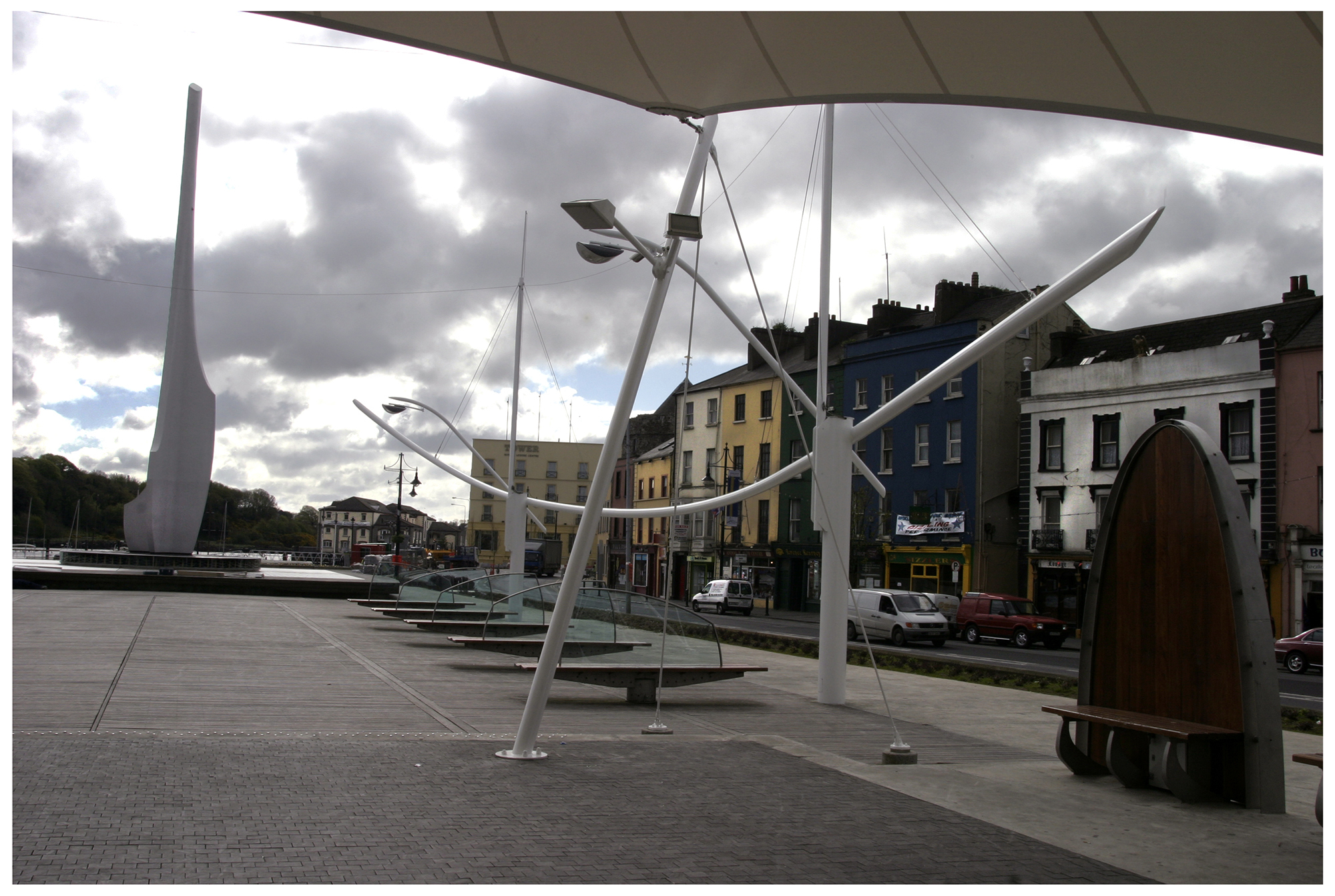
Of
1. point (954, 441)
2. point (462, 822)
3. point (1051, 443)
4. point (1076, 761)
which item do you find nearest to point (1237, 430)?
point (1051, 443)

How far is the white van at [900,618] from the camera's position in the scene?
32156 millimetres

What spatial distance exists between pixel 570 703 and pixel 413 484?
4788 centimetres

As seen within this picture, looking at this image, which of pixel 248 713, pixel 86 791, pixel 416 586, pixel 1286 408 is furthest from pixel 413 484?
pixel 86 791

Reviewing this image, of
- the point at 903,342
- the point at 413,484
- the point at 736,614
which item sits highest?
the point at 903,342

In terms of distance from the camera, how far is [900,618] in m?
32.5

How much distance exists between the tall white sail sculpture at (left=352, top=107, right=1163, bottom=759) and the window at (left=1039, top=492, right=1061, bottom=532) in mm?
30163

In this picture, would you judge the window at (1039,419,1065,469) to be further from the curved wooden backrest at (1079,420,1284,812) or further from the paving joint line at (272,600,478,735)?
Result: the curved wooden backrest at (1079,420,1284,812)

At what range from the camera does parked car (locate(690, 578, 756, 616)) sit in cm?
5006

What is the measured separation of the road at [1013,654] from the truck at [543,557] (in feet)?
139

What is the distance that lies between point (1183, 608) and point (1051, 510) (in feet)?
124

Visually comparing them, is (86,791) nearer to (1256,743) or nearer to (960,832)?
(960,832)

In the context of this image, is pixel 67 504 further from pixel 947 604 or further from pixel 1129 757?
pixel 1129 757

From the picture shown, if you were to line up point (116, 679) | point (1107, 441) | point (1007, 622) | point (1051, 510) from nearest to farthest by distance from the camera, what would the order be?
point (116, 679)
point (1007, 622)
point (1107, 441)
point (1051, 510)

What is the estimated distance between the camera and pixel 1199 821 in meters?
7.50
